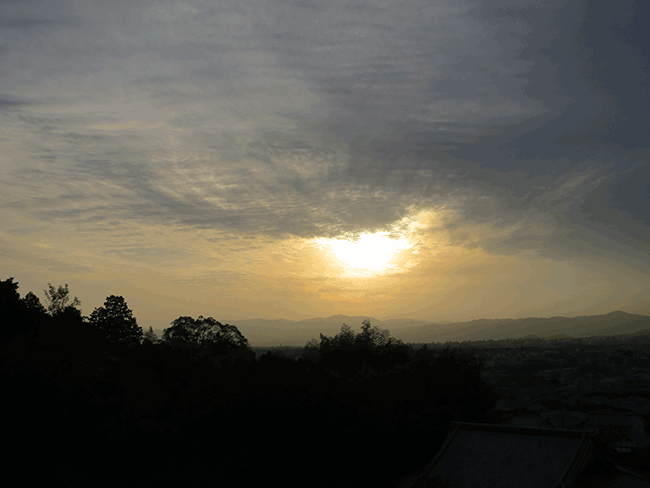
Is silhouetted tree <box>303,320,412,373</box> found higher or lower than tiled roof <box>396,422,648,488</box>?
higher

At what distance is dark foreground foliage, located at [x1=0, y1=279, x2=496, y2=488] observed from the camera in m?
26.2

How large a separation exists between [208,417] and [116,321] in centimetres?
2618

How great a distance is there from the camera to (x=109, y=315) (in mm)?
58562

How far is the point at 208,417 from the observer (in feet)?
124

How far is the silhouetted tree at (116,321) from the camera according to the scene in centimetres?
5740

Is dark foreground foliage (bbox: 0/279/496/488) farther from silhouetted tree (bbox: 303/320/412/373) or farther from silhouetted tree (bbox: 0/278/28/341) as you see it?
silhouetted tree (bbox: 303/320/412/373)

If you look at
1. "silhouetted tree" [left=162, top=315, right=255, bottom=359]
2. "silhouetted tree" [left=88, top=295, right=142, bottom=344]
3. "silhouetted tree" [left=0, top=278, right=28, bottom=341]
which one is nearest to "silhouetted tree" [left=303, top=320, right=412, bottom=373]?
"silhouetted tree" [left=162, top=315, right=255, bottom=359]

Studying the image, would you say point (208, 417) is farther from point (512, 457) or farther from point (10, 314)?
point (512, 457)

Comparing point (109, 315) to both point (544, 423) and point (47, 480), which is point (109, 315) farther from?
point (544, 423)

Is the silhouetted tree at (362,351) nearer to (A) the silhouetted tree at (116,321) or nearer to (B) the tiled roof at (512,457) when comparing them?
(A) the silhouetted tree at (116,321)

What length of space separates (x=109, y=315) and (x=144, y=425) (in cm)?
3062

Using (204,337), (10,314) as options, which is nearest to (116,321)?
(204,337)

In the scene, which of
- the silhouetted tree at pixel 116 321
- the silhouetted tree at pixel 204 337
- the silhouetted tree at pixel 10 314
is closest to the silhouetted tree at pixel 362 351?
the silhouetted tree at pixel 204 337

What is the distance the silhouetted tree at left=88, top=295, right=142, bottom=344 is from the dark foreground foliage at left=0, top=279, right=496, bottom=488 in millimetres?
10542
